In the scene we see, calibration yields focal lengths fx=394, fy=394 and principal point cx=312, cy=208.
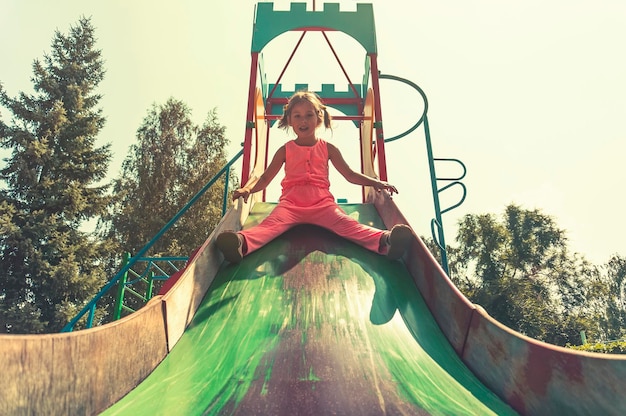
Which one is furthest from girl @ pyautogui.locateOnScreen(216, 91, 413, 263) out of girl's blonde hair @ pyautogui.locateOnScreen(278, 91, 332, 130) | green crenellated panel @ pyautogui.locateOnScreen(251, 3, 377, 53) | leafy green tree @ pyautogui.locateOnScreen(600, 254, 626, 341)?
leafy green tree @ pyautogui.locateOnScreen(600, 254, 626, 341)

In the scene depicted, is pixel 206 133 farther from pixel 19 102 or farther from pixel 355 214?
pixel 355 214

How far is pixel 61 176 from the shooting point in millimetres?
12766

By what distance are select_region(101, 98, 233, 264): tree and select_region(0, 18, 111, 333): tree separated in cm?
162

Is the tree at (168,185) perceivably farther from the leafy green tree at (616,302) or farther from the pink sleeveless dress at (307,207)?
the leafy green tree at (616,302)

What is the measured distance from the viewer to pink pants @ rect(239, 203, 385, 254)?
2.38 metres

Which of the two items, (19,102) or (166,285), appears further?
(19,102)

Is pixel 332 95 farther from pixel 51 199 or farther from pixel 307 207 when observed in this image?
pixel 51 199

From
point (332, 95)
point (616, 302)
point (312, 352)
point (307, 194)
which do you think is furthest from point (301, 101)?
point (616, 302)

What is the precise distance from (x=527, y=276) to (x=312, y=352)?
27016 mm

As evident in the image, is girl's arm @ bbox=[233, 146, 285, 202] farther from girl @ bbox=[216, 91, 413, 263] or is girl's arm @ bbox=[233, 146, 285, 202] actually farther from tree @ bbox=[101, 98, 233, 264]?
tree @ bbox=[101, 98, 233, 264]

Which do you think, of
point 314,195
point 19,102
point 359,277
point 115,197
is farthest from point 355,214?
point 19,102

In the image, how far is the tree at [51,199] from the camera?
11133 mm

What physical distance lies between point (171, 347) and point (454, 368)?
1046 millimetres

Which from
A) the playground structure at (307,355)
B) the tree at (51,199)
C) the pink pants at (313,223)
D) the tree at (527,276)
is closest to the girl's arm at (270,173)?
the pink pants at (313,223)
